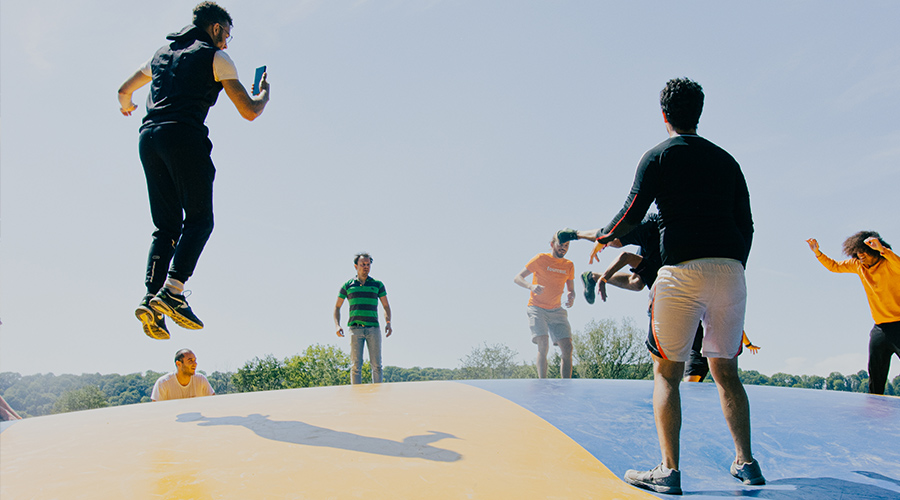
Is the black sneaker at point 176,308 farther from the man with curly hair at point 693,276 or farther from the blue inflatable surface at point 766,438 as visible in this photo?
the man with curly hair at point 693,276

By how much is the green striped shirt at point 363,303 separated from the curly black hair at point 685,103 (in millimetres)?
5579

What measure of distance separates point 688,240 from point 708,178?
27 cm

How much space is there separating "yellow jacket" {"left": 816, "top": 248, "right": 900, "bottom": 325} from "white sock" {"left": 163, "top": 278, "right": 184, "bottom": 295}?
629cm

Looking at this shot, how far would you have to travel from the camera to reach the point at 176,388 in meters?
5.72

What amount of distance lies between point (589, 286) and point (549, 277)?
1.67 m

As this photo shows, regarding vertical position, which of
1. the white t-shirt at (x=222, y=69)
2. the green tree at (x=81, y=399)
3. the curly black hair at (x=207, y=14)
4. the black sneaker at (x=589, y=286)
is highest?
the curly black hair at (x=207, y=14)

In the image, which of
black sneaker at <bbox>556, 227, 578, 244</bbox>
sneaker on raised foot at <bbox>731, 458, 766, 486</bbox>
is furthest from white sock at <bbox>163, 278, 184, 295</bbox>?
sneaker on raised foot at <bbox>731, 458, 766, 486</bbox>

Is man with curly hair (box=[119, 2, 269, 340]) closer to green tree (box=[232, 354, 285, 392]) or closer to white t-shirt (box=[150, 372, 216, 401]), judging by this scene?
white t-shirt (box=[150, 372, 216, 401])

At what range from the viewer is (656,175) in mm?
2230

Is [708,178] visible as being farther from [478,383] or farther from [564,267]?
[564,267]

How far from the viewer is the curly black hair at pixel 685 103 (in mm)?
2312

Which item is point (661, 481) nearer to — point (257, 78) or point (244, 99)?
point (244, 99)

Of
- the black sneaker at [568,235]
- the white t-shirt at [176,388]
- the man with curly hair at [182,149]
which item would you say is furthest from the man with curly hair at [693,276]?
the white t-shirt at [176,388]

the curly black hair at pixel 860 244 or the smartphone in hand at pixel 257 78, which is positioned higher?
the smartphone in hand at pixel 257 78
